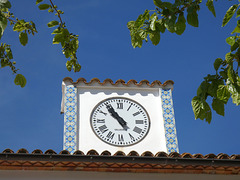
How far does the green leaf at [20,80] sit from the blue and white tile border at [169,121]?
5460 mm

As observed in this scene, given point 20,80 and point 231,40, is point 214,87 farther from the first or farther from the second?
point 20,80

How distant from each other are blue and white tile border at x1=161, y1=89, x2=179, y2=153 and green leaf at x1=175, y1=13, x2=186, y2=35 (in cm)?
584

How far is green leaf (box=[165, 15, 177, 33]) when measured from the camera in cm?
457

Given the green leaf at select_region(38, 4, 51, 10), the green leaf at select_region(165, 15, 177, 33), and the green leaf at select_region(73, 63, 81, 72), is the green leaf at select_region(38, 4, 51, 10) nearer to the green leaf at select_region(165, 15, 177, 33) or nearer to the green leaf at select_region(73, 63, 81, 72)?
the green leaf at select_region(73, 63, 81, 72)

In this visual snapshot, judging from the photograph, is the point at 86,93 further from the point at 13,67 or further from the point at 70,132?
the point at 13,67

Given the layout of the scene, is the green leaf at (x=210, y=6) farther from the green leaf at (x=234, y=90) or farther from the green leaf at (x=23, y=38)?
the green leaf at (x=23, y=38)

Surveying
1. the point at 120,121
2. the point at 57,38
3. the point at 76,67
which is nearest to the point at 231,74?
the point at 57,38

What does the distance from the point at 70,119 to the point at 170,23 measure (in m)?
6.26

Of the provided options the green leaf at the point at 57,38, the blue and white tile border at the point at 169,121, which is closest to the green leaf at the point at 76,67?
the green leaf at the point at 57,38

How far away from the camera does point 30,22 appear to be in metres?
5.17

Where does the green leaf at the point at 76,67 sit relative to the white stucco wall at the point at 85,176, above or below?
above

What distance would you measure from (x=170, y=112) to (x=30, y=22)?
608cm

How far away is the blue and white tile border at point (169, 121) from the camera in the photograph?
1037cm

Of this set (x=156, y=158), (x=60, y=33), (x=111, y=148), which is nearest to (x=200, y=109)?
(x=60, y=33)
